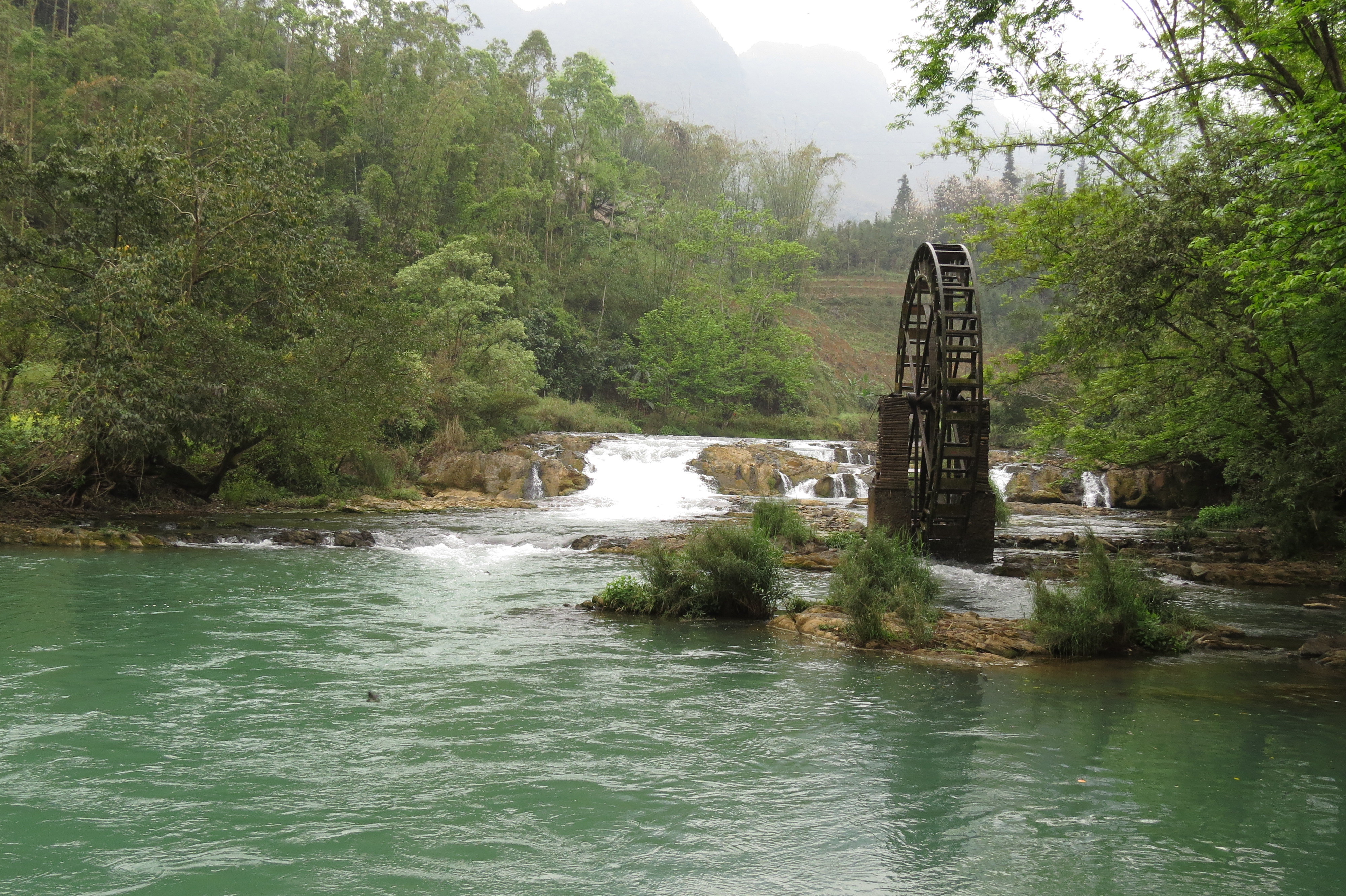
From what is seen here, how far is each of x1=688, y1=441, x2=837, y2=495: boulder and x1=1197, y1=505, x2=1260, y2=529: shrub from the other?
11141 millimetres

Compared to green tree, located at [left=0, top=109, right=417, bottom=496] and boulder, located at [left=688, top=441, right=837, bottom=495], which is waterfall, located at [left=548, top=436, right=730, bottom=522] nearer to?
boulder, located at [left=688, top=441, right=837, bottom=495]

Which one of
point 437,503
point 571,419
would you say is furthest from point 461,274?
point 437,503

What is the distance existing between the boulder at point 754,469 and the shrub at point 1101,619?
61.0 feet

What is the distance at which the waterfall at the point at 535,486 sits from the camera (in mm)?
26469

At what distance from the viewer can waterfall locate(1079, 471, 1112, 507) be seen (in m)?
25.6

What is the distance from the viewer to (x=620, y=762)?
5504mm

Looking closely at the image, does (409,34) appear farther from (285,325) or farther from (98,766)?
(98,766)

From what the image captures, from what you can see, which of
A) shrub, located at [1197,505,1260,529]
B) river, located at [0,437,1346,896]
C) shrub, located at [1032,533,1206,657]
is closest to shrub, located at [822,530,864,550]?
shrub, located at [1032,533,1206,657]

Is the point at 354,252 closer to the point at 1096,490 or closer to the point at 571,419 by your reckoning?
the point at 571,419

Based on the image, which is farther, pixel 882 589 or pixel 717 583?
pixel 717 583

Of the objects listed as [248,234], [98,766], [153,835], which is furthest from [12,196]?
[153,835]

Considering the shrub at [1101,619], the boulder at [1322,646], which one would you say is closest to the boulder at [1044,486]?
the boulder at [1322,646]

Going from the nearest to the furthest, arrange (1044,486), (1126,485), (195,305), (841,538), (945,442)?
(945,442)
(841,538)
(195,305)
(1126,485)
(1044,486)

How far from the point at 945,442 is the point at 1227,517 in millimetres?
8547
